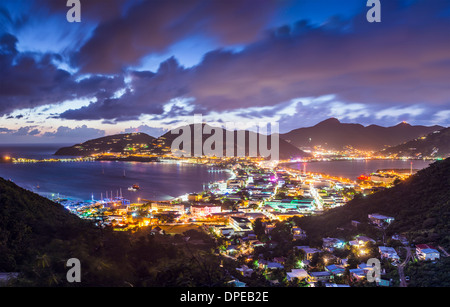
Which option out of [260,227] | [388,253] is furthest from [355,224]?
[260,227]

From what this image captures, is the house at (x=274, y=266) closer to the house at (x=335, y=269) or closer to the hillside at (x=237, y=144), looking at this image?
the house at (x=335, y=269)

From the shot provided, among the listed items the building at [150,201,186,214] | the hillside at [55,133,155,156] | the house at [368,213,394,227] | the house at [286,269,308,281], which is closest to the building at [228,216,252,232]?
the building at [150,201,186,214]

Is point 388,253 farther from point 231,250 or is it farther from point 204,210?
point 204,210

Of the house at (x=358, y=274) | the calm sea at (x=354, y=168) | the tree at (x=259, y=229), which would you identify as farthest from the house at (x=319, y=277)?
the calm sea at (x=354, y=168)

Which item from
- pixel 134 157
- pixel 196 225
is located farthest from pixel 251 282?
pixel 134 157

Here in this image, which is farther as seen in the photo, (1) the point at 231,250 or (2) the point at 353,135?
(2) the point at 353,135
